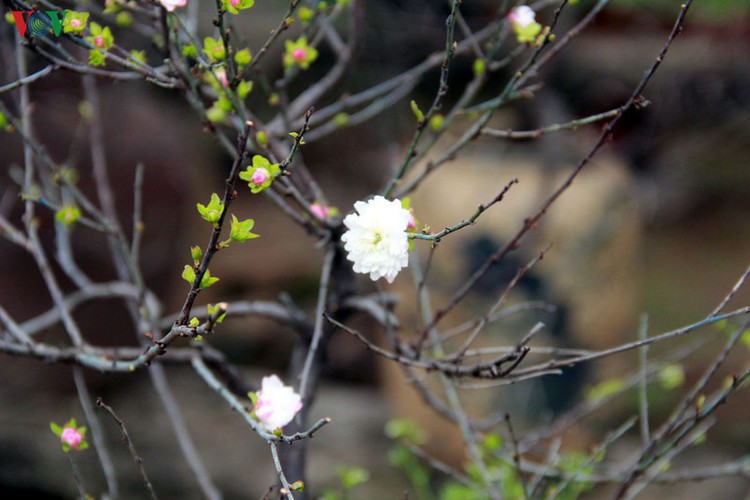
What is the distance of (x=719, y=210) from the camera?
4.00 m

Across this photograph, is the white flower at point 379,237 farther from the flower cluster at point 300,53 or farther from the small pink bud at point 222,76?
the flower cluster at point 300,53

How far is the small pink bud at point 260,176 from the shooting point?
739 millimetres

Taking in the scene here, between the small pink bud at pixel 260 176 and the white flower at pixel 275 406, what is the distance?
11.5 inches

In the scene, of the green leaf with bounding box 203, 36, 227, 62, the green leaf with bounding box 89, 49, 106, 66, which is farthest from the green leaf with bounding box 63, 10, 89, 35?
the green leaf with bounding box 203, 36, 227, 62

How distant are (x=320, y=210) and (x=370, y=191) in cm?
259

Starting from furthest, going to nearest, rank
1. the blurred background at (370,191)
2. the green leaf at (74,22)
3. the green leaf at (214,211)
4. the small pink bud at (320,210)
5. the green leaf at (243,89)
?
the blurred background at (370,191)
the small pink bud at (320,210)
the green leaf at (243,89)
the green leaf at (74,22)
the green leaf at (214,211)

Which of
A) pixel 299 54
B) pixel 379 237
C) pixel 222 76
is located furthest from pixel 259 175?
pixel 299 54

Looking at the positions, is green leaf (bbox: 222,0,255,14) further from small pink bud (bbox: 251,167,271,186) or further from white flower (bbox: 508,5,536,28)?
white flower (bbox: 508,5,536,28)

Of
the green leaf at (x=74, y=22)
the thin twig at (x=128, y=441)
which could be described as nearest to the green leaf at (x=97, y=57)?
the green leaf at (x=74, y=22)

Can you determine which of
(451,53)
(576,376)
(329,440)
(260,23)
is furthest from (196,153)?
(451,53)

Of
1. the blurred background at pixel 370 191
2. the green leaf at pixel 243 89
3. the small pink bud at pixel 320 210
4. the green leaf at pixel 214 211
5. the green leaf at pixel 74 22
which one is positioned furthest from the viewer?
the blurred background at pixel 370 191

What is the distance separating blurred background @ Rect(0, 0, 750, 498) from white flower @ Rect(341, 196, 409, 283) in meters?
A: 1.02

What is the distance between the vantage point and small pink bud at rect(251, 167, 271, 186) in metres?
0.74

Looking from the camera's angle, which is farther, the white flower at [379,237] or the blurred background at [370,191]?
the blurred background at [370,191]
